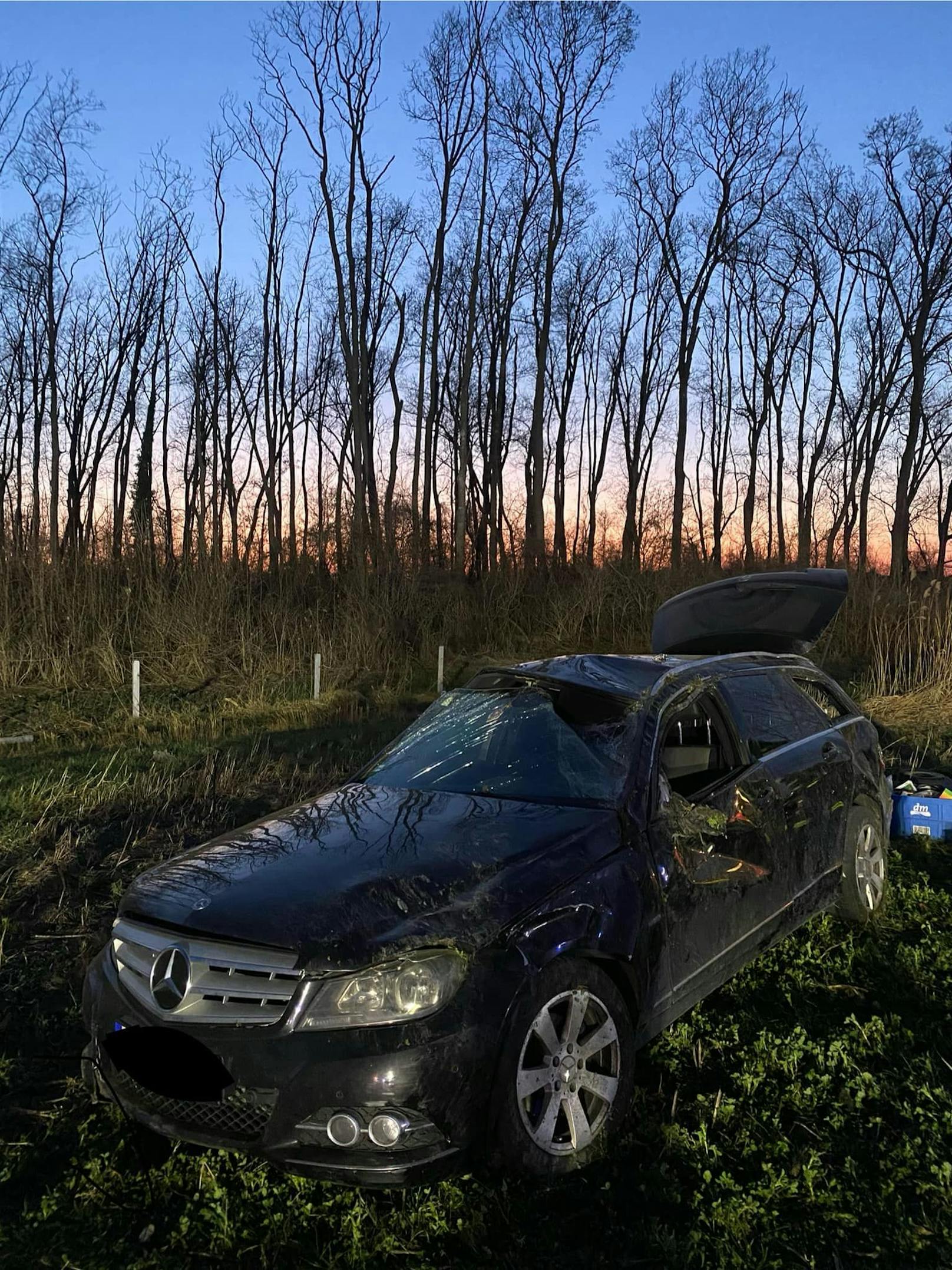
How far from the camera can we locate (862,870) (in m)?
4.55

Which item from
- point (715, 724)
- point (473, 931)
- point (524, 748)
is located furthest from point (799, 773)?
point (473, 931)

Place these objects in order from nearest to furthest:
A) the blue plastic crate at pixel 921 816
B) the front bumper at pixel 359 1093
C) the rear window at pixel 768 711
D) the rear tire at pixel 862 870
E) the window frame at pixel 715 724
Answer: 1. the front bumper at pixel 359 1093
2. the window frame at pixel 715 724
3. the rear window at pixel 768 711
4. the rear tire at pixel 862 870
5. the blue plastic crate at pixel 921 816

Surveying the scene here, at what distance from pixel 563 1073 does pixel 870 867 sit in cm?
273

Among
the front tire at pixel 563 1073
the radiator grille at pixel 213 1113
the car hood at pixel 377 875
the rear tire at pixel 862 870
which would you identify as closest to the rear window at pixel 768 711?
the rear tire at pixel 862 870

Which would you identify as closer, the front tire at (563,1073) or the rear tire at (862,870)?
the front tire at (563,1073)

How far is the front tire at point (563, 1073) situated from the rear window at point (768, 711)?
1601mm

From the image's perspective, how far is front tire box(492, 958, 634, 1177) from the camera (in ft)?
8.04

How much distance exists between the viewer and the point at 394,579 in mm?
20125

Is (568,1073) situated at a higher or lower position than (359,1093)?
lower

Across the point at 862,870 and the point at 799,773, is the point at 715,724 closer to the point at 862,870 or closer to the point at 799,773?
the point at 799,773

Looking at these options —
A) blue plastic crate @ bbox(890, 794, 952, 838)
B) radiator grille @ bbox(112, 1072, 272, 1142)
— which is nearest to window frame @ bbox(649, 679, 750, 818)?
radiator grille @ bbox(112, 1072, 272, 1142)

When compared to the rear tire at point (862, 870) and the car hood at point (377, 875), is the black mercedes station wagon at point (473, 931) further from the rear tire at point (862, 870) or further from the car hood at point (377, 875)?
the rear tire at point (862, 870)

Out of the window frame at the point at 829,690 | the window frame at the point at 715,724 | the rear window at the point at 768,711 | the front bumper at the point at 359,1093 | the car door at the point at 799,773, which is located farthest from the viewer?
the window frame at the point at 829,690

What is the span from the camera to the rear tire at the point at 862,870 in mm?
4441
